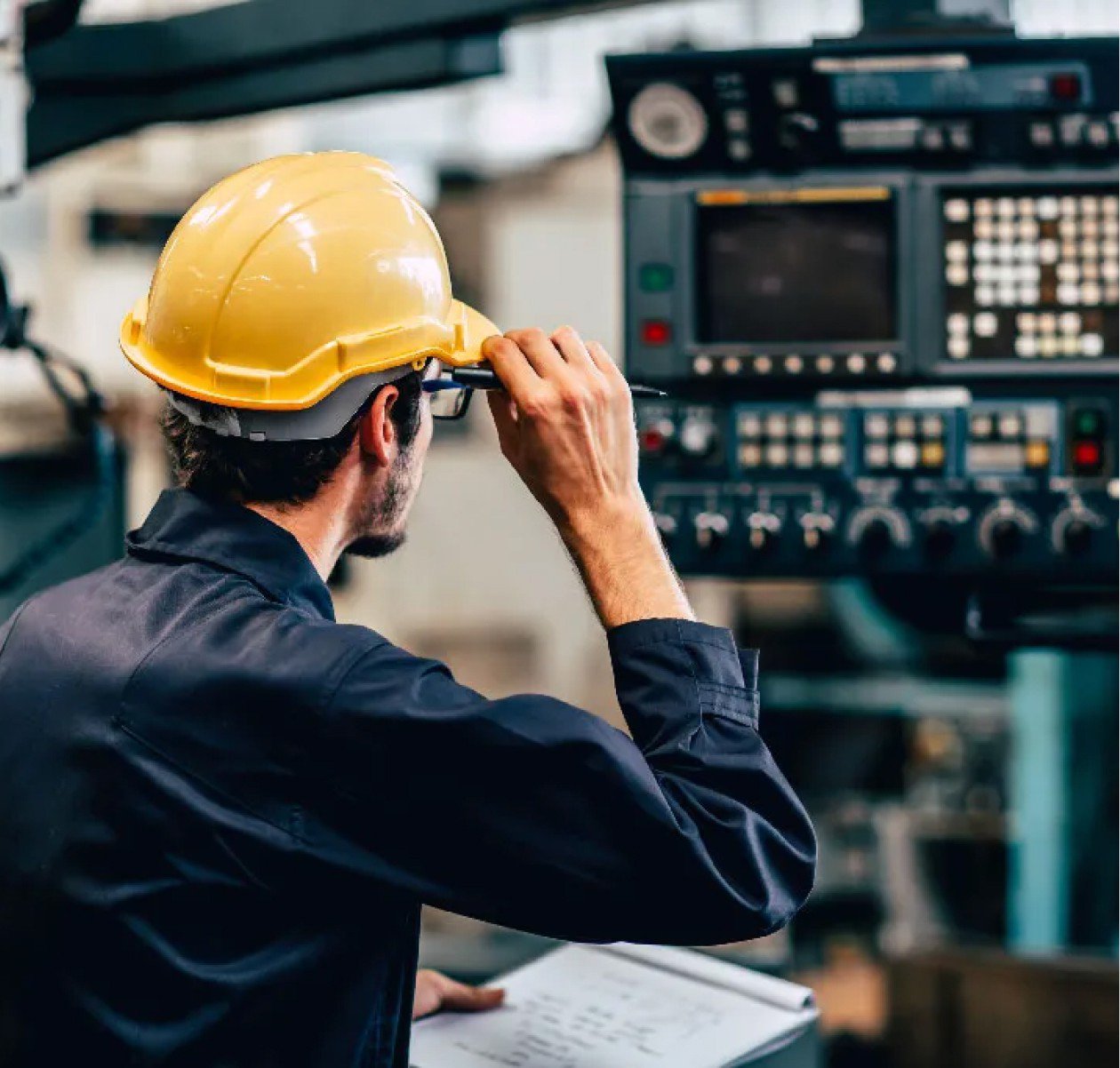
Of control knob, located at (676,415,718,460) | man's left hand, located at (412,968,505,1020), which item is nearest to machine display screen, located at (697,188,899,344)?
control knob, located at (676,415,718,460)

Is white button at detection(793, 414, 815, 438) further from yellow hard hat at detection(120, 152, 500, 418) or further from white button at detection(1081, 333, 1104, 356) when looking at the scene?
yellow hard hat at detection(120, 152, 500, 418)

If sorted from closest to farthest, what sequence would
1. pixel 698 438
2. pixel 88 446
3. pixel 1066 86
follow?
pixel 1066 86, pixel 698 438, pixel 88 446

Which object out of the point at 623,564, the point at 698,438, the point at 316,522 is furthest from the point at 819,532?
the point at 316,522

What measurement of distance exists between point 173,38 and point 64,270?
4.00 metres

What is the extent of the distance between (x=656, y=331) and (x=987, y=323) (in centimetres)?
39

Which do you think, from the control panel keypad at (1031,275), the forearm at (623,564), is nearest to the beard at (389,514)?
the forearm at (623,564)

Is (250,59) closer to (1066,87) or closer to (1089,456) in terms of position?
(1066,87)

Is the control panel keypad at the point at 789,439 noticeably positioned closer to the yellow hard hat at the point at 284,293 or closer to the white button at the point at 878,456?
the white button at the point at 878,456

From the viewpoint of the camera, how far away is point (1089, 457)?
1.68 m

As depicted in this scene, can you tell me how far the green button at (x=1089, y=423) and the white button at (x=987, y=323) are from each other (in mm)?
143

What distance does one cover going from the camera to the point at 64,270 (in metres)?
5.50

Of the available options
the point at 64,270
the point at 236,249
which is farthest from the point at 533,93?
the point at 236,249

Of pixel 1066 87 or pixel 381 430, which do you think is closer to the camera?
pixel 381 430

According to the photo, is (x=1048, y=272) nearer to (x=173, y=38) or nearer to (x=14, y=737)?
(x=173, y=38)
